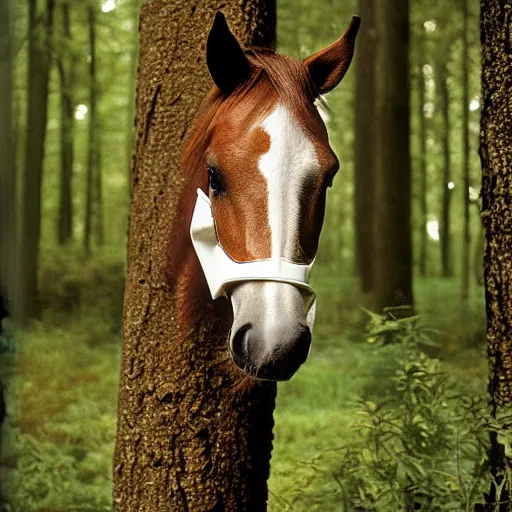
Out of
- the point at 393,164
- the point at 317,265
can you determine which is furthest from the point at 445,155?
the point at 317,265

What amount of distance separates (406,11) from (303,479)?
335 centimetres

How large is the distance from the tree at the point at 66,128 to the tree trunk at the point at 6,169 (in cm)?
132

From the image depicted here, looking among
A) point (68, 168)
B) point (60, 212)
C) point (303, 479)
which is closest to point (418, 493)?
point (303, 479)

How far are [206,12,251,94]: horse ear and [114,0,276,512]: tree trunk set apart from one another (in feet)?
0.84

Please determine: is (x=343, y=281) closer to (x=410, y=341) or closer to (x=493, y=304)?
(x=410, y=341)

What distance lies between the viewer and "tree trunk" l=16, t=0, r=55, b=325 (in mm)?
4078

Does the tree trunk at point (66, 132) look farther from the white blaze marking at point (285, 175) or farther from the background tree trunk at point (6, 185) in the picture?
the white blaze marking at point (285, 175)

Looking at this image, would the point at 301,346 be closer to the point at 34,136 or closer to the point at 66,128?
the point at 34,136

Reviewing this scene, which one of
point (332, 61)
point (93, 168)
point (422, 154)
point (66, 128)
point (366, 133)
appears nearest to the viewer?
point (332, 61)

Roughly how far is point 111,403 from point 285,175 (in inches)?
106

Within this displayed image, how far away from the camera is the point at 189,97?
2043mm

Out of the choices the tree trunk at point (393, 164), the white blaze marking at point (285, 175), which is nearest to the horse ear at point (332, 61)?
the white blaze marking at point (285, 175)

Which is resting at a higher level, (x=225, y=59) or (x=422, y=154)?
(x=422, y=154)

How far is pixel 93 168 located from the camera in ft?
19.6
